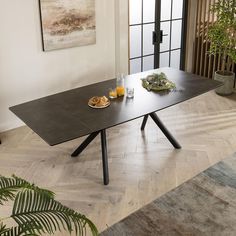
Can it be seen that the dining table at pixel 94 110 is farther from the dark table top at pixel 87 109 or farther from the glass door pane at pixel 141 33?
the glass door pane at pixel 141 33

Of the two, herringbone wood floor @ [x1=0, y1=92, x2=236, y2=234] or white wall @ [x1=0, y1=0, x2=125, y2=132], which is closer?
herringbone wood floor @ [x1=0, y1=92, x2=236, y2=234]

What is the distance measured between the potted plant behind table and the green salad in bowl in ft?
5.94

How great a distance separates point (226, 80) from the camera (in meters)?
5.36

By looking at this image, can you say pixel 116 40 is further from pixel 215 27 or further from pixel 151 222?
pixel 151 222

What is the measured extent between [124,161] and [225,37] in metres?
2.68

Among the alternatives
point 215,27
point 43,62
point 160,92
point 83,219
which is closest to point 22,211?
point 83,219

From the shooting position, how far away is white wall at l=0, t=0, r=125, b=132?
13.3ft

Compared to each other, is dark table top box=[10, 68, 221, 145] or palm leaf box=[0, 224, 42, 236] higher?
palm leaf box=[0, 224, 42, 236]

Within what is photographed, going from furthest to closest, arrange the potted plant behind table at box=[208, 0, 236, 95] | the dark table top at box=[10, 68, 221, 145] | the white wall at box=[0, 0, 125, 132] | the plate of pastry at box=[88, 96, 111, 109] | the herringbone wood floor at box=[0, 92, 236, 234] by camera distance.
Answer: the potted plant behind table at box=[208, 0, 236, 95] → the white wall at box=[0, 0, 125, 132] → the plate of pastry at box=[88, 96, 111, 109] → the herringbone wood floor at box=[0, 92, 236, 234] → the dark table top at box=[10, 68, 221, 145]

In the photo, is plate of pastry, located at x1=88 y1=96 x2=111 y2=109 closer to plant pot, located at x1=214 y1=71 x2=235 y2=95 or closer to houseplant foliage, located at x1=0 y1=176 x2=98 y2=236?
houseplant foliage, located at x1=0 y1=176 x2=98 y2=236

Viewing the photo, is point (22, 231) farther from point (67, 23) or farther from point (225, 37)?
point (225, 37)

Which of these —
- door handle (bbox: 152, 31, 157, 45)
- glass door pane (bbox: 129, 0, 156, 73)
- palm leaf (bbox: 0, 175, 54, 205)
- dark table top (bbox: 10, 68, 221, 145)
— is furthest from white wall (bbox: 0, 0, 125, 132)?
palm leaf (bbox: 0, 175, 54, 205)

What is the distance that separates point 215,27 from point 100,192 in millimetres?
3285

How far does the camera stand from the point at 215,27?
16.9 ft
